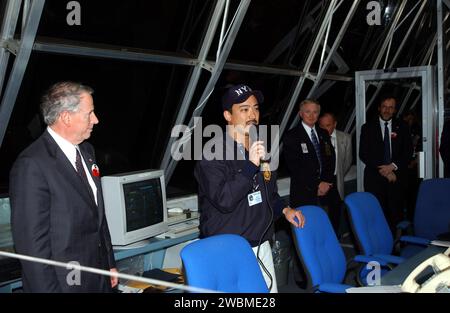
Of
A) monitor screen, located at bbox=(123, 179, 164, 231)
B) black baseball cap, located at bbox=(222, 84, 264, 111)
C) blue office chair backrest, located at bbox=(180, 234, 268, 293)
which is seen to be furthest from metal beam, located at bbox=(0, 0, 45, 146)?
blue office chair backrest, located at bbox=(180, 234, 268, 293)

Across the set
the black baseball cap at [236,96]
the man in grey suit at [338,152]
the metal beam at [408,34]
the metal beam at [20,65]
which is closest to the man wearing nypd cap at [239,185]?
the black baseball cap at [236,96]

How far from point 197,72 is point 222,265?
8.39 ft

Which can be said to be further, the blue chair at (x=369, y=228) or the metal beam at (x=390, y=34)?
the metal beam at (x=390, y=34)

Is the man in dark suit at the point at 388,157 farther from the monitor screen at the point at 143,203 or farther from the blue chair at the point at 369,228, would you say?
the monitor screen at the point at 143,203

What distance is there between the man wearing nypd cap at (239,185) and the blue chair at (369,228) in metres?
0.76

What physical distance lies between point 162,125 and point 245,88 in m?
2.22

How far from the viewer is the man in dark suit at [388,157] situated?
5008 mm

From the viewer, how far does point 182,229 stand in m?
3.41

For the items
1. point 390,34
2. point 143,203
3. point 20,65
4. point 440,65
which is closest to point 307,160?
point 440,65

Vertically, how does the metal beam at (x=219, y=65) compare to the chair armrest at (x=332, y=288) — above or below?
above

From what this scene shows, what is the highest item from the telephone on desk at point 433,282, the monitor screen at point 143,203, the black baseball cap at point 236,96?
the black baseball cap at point 236,96

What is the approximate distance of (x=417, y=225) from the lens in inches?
156

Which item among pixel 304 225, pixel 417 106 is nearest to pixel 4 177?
pixel 304 225

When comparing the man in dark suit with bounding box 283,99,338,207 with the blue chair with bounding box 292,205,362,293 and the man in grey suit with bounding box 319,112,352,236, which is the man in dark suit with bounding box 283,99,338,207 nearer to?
the man in grey suit with bounding box 319,112,352,236
